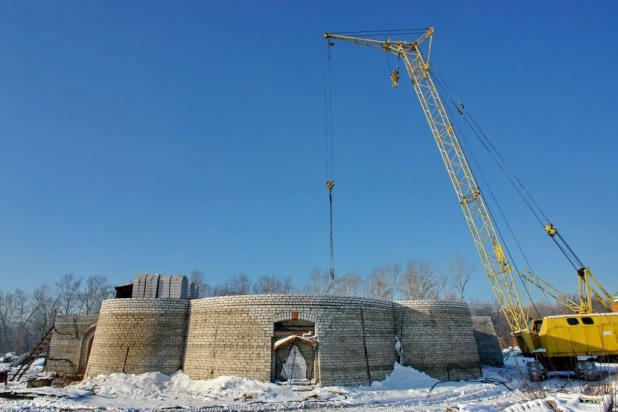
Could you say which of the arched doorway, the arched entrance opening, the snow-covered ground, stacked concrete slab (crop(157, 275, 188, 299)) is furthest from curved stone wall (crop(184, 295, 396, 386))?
the arched doorway

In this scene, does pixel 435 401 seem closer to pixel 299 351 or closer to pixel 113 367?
pixel 299 351

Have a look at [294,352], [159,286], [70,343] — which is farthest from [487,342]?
[70,343]

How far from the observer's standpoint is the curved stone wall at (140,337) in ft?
54.9

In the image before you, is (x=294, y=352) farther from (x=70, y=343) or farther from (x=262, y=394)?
(x=70, y=343)

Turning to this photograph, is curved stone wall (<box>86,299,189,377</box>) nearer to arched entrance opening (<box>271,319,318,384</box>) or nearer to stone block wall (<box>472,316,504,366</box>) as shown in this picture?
arched entrance opening (<box>271,319,318,384</box>)

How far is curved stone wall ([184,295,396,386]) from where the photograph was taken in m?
14.9

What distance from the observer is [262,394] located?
43.4 ft

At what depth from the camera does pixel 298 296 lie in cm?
1574

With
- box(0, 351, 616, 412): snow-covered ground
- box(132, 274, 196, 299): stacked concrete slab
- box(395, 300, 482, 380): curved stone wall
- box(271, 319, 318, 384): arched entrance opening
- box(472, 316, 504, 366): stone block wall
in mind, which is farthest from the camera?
box(472, 316, 504, 366): stone block wall

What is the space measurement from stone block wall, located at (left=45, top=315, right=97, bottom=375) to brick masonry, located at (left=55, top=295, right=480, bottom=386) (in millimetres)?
6989

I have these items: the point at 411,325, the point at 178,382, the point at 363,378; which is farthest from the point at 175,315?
the point at 411,325

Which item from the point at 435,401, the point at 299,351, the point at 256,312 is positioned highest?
the point at 256,312

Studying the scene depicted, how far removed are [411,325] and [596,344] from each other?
7.99 meters

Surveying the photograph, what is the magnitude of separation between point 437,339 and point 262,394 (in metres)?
8.42
